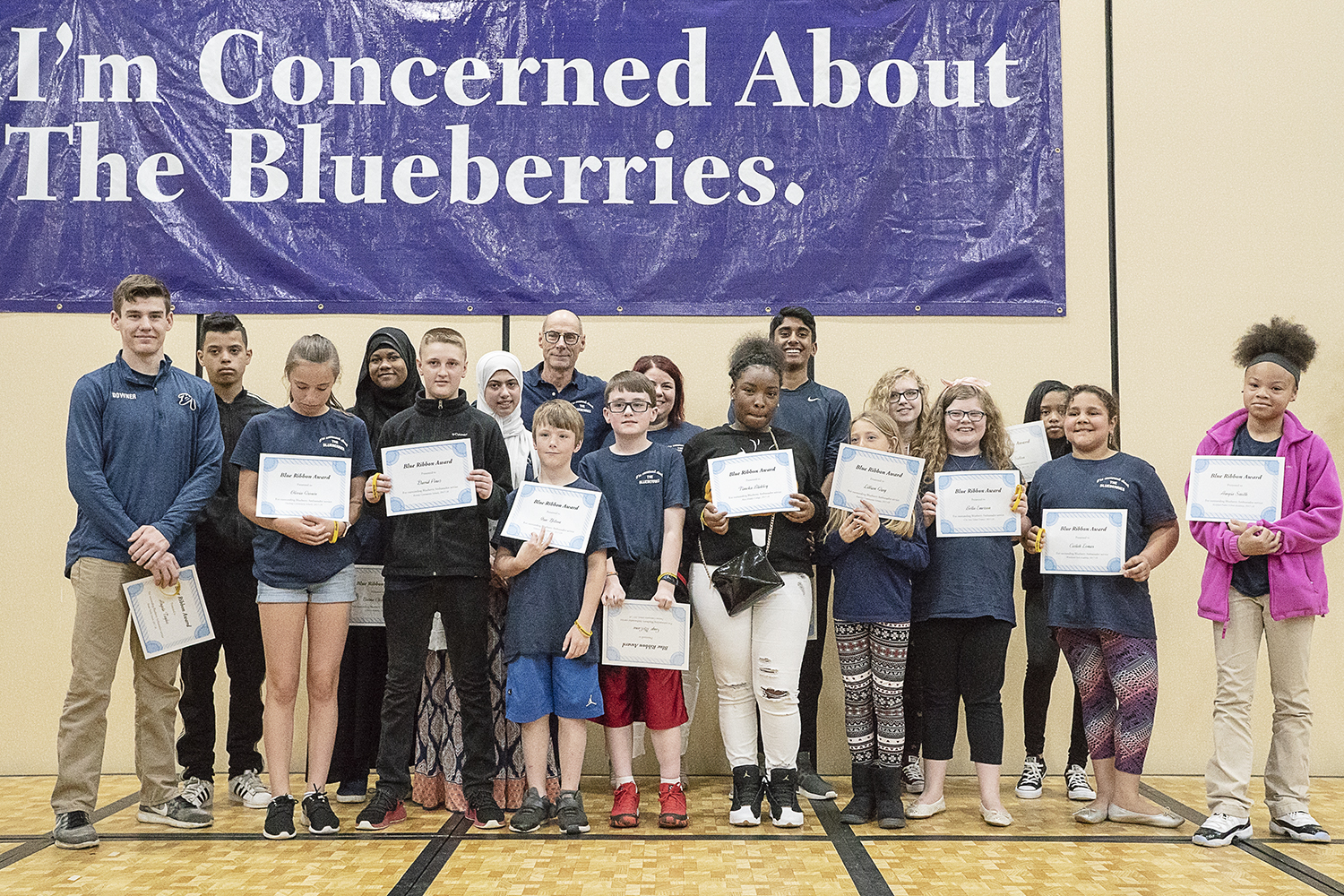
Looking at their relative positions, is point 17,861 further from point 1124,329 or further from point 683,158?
point 1124,329

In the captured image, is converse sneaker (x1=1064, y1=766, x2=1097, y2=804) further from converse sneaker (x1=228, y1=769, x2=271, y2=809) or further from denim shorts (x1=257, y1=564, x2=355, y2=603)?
converse sneaker (x1=228, y1=769, x2=271, y2=809)

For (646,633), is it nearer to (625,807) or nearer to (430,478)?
(625,807)

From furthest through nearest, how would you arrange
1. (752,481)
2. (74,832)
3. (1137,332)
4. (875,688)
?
1. (1137,332)
2. (875,688)
3. (752,481)
4. (74,832)

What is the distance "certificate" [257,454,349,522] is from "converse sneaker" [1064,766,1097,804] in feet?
9.23

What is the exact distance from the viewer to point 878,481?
339 centimetres

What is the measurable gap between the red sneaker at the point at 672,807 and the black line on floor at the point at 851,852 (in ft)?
1.52

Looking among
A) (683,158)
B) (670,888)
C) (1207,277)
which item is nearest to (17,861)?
(670,888)

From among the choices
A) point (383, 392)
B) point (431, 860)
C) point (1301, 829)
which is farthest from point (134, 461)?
point (1301, 829)

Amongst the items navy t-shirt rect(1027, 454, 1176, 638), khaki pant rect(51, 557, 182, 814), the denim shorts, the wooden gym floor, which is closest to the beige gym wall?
the wooden gym floor

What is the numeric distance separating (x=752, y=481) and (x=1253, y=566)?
1.64m

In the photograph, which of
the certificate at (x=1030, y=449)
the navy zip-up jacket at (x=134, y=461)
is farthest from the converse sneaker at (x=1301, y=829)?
the navy zip-up jacket at (x=134, y=461)

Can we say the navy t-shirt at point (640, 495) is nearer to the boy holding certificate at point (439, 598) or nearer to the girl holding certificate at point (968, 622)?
the boy holding certificate at point (439, 598)

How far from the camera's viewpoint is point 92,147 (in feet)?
14.8

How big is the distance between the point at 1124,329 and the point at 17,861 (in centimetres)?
451
